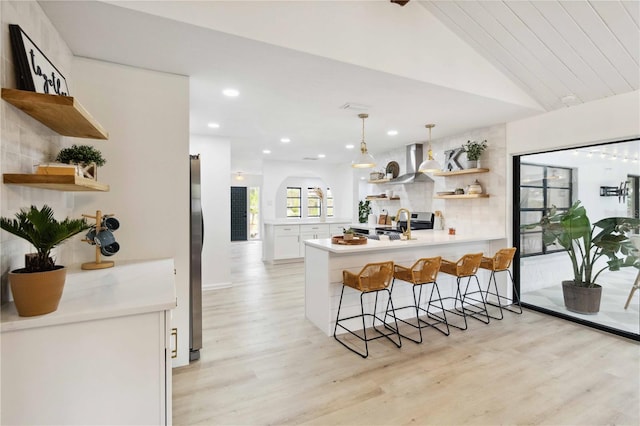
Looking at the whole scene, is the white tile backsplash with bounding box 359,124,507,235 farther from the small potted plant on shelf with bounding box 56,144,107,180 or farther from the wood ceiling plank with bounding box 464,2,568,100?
the small potted plant on shelf with bounding box 56,144,107,180

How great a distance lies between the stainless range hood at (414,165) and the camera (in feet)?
17.0

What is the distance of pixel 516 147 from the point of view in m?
3.88

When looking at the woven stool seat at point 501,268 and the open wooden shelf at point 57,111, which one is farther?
the woven stool seat at point 501,268

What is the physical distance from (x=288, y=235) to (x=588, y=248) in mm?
5072

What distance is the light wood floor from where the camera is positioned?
1.97 metres

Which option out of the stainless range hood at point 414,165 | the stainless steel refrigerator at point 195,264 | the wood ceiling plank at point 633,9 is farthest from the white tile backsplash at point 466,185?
the stainless steel refrigerator at point 195,264

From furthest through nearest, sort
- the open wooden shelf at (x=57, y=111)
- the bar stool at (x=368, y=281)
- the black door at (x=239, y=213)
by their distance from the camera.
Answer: the black door at (x=239, y=213), the bar stool at (x=368, y=281), the open wooden shelf at (x=57, y=111)

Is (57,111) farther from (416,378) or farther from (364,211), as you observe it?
(364,211)

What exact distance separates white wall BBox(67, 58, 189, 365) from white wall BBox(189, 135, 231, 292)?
2232mm

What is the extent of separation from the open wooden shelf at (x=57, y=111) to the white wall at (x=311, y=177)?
576 cm

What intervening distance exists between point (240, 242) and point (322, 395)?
8.85 meters

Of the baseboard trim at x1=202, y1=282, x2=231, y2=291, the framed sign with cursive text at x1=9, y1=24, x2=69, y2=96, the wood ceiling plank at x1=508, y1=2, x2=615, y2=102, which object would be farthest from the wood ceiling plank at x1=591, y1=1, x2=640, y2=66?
the baseboard trim at x1=202, y1=282, x2=231, y2=291

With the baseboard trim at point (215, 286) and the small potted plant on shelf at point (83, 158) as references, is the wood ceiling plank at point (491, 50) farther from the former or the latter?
the baseboard trim at point (215, 286)

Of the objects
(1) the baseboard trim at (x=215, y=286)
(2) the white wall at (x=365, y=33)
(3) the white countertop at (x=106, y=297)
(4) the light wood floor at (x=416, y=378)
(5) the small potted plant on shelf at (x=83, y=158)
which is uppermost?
(2) the white wall at (x=365, y=33)
